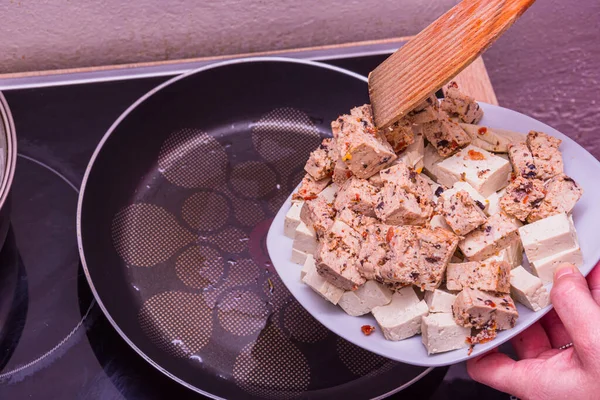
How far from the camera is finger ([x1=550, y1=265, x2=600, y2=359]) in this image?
750 millimetres

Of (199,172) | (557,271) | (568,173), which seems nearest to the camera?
(557,271)

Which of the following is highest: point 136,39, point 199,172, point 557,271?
point 136,39

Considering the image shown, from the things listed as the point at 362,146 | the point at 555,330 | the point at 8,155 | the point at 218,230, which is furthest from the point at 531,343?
the point at 8,155

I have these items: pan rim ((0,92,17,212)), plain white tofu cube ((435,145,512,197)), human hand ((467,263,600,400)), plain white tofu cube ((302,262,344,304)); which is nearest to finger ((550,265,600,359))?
human hand ((467,263,600,400))

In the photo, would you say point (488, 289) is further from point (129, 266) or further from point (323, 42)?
point (323, 42)

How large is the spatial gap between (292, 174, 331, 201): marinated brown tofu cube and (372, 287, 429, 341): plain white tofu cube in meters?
0.23

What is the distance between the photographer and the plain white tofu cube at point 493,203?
0.92 meters

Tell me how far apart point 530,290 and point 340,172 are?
0.35m

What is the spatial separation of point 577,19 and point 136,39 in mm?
1102

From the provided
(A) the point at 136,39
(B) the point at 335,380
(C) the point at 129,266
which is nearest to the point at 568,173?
(B) the point at 335,380

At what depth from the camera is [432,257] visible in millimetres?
847

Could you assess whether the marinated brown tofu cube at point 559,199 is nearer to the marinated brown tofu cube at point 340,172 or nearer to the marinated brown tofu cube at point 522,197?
the marinated brown tofu cube at point 522,197

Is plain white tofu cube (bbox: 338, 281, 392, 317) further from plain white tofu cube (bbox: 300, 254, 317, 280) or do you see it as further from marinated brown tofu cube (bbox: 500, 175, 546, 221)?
marinated brown tofu cube (bbox: 500, 175, 546, 221)

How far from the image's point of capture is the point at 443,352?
2.82ft
